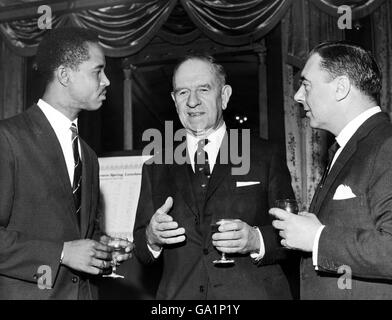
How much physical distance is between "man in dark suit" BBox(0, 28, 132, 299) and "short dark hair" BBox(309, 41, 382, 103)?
123 cm

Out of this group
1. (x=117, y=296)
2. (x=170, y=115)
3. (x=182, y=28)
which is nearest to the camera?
(x=117, y=296)

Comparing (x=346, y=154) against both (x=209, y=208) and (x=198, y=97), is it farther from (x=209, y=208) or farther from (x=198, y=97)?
(x=198, y=97)

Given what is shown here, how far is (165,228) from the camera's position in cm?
223

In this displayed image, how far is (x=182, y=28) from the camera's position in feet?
16.2

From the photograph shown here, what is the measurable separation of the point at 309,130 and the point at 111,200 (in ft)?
6.00

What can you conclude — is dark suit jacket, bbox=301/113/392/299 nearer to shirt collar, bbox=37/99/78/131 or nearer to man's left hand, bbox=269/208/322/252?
man's left hand, bbox=269/208/322/252

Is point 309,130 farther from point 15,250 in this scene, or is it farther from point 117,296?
point 15,250

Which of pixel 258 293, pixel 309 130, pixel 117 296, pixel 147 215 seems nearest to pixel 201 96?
pixel 147 215

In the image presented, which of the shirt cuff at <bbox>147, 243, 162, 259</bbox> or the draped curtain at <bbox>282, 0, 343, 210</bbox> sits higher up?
the draped curtain at <bbox>282, 0, 343, 210</bbox>

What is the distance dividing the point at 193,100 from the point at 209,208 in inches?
22.7

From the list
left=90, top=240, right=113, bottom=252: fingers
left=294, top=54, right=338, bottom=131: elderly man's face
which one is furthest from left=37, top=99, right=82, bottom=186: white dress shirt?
left=294, top=54, right=338, bottom=131: elderly man's face

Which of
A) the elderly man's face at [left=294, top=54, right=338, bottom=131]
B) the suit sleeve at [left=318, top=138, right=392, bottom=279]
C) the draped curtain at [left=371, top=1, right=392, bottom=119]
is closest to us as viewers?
the suit sleeve at [left=318, top=138, right=392, bottom=279]

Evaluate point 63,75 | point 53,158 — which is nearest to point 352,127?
point 53,158

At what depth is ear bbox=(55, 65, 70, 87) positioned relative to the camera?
255 cm
